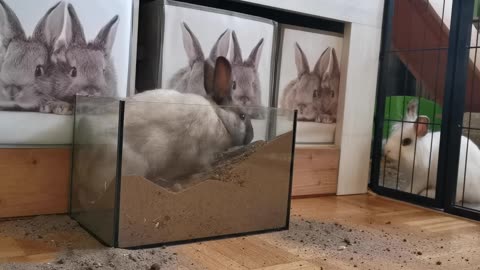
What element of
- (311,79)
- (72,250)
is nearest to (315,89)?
(311,79)

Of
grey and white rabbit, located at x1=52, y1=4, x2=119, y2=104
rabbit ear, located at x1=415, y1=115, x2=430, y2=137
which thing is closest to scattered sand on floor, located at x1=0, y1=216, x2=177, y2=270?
grey and white rabbit, located at x1=52, y1=4, x2=119, y2=104

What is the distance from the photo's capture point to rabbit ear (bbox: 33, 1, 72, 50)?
45.9 inches

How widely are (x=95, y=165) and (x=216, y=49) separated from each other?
0.54 m

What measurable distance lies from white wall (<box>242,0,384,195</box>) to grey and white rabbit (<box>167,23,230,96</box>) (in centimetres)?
55

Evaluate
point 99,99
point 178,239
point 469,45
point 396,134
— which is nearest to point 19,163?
point 99,99

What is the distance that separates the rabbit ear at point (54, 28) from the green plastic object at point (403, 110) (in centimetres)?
116

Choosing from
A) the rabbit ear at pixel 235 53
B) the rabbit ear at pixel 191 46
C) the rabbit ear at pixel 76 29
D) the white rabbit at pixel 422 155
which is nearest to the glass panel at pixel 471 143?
the white rabbit at pixel 422 155

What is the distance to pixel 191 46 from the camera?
138 cm

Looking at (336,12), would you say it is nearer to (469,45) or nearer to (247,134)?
(469,45)

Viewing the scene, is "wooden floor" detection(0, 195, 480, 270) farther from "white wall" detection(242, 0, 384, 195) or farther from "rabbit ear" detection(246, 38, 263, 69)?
"rabbit ear" detection(246, 38, 263, 69)

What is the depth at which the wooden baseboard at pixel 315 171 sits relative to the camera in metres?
1.65

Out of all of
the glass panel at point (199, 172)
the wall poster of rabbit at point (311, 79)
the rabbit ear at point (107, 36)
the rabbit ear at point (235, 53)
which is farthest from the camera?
the wall poster of rabbit at point (311, 79)

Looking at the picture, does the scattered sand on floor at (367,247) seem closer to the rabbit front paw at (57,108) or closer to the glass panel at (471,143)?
the glass panel at (471,143)

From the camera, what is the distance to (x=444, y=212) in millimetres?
1588
